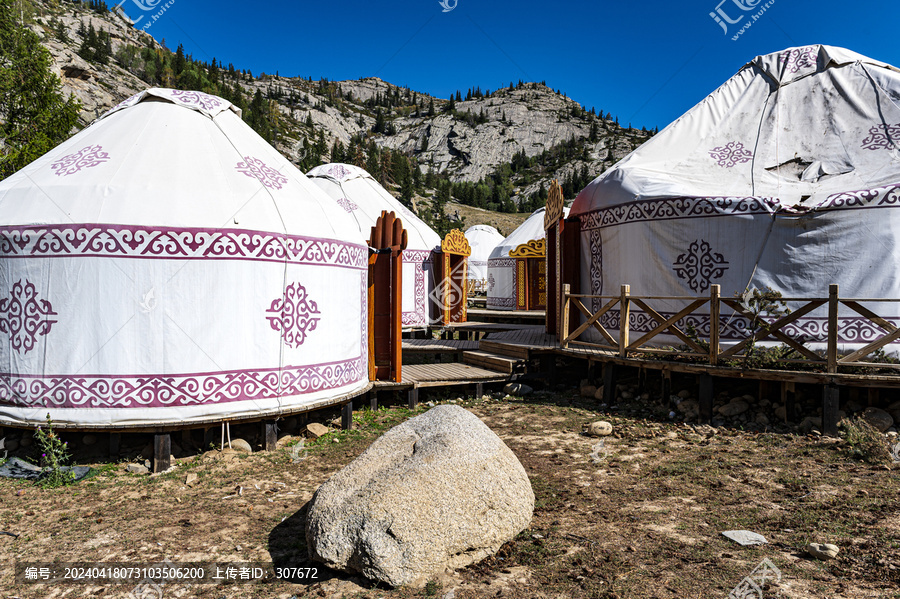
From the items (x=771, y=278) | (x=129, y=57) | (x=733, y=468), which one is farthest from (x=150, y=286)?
(x=129, y=57)

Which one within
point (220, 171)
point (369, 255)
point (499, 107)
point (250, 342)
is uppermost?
point (499, 107)

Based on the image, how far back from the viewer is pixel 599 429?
19.1ft

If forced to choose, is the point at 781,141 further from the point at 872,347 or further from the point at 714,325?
the point at 872,347

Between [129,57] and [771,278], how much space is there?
78.5 m

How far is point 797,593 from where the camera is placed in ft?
8.47

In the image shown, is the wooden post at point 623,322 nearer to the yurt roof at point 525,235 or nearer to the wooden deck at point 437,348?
the wooden deck at point 437,348

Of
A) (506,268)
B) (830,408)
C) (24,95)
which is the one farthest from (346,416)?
(506,268)

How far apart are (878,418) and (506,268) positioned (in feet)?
44.2

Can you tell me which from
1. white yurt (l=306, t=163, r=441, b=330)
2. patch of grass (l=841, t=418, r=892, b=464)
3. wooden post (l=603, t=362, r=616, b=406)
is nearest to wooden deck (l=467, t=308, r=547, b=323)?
white yurt (l=306, t=163, r=441, b=330)

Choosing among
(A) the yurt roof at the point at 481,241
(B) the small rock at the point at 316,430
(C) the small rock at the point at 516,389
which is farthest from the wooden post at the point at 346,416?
(A) the yurt roof at the point at 481,241

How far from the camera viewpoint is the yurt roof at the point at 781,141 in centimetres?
699

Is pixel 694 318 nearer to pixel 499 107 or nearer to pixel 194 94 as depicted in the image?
pixel 194 94

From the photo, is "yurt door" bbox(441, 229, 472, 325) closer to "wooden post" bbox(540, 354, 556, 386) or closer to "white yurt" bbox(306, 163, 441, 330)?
"white yurt" bbox(306, 163, 441, 330)

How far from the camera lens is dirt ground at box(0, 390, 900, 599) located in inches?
110
